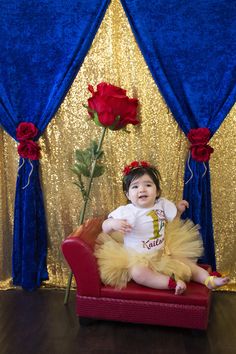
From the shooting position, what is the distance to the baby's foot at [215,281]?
2.25 metres

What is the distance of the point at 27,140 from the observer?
2.75m

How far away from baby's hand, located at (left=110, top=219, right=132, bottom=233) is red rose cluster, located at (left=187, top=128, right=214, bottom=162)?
714 millimetres

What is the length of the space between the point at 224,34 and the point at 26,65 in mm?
1362

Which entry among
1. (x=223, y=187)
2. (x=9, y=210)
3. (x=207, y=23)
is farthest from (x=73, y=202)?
(x=207, y=23)

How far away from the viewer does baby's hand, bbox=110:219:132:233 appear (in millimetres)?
2314

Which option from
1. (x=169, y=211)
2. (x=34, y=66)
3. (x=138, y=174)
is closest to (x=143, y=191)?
(x=138, y=174)

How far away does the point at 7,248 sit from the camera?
9.99 feet

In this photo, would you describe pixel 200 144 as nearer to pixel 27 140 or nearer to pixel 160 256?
pixel 160 256

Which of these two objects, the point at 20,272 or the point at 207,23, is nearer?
the point at 207,23

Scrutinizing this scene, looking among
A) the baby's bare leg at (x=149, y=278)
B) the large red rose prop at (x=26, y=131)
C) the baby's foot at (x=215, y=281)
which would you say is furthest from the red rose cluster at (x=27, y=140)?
the baby's foot at (x=215, y=281)

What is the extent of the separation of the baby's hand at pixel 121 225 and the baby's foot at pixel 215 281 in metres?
0.54

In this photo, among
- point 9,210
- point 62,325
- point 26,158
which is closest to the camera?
point 62,325

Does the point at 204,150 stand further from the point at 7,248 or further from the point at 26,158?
the point at 7,248

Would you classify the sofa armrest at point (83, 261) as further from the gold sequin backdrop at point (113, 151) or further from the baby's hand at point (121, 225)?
the gold sequin backdrop at point (113, 151)
